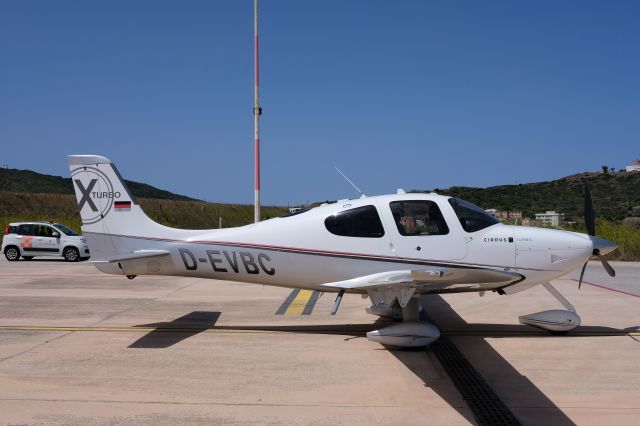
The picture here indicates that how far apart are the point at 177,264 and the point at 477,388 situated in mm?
4737

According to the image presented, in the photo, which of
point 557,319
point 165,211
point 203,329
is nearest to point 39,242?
point 203,329

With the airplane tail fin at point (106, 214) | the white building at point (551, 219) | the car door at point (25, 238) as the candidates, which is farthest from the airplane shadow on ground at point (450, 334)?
the white building at point (551, 219)

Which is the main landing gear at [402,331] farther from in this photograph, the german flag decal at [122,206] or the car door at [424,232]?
the german flag decal at [122,206]

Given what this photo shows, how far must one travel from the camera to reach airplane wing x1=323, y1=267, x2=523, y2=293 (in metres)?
6.24

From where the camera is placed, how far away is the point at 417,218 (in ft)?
25.5

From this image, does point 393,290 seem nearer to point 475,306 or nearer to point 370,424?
point 370,424

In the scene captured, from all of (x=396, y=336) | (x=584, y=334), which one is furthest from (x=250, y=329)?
(x=584, y=334)

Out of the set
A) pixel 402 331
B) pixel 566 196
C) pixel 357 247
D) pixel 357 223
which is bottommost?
pixel 402 331

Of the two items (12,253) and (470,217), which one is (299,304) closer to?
(470,217)

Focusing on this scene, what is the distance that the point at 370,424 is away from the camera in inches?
184

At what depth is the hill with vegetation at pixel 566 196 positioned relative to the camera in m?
52.3

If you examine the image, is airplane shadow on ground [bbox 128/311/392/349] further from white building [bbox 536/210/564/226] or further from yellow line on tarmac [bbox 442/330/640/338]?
white building [bbox 536/210/564/226]

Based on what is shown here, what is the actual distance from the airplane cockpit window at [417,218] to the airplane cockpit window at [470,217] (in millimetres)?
288

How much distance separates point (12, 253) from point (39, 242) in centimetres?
130
